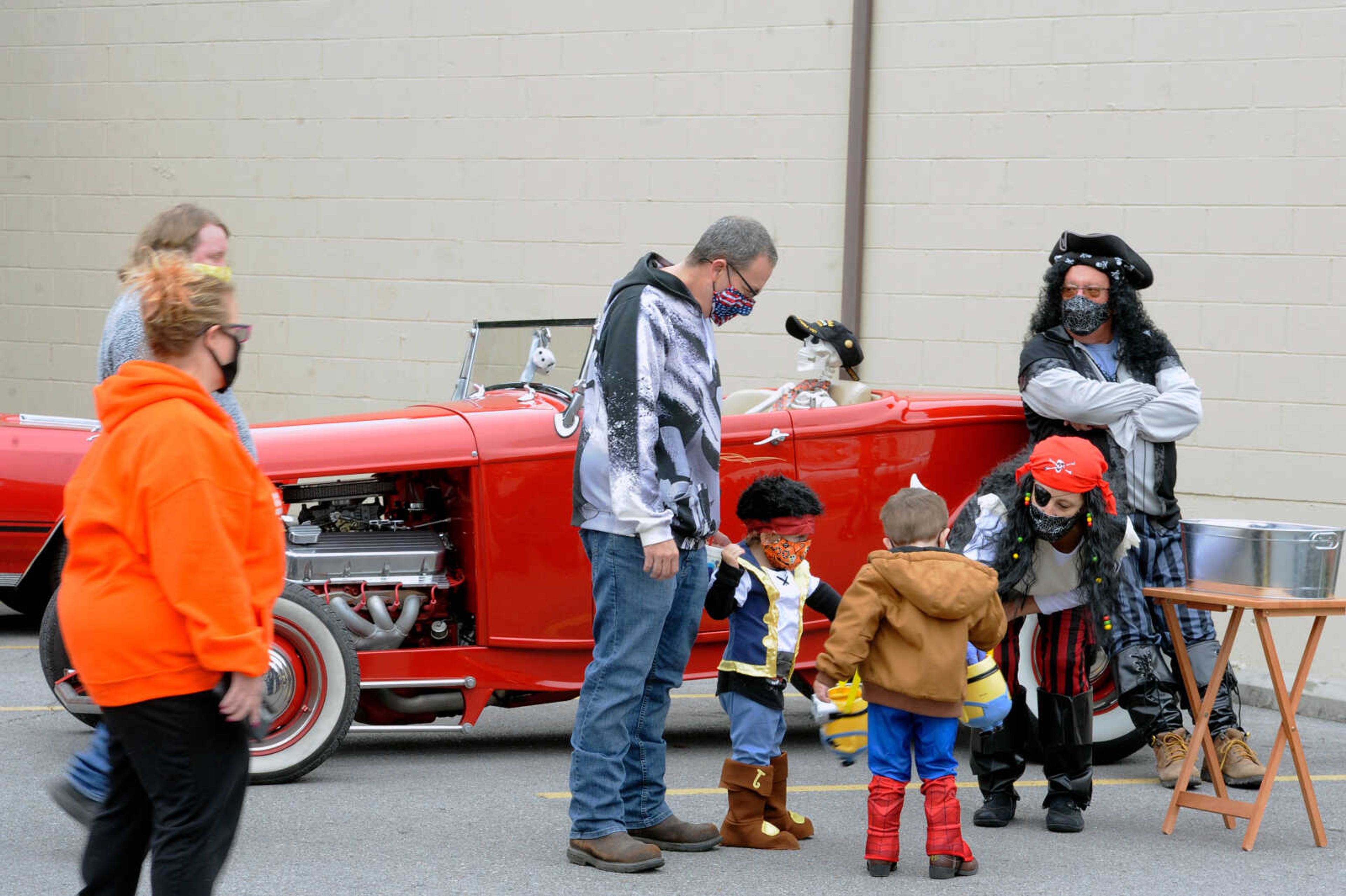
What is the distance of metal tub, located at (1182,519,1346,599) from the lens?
4.51 meters

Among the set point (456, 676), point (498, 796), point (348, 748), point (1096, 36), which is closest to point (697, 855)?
point (498, 796)

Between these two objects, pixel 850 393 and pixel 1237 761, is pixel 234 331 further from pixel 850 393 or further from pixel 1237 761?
pixel 1237 761

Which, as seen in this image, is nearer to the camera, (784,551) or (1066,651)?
(784,551)

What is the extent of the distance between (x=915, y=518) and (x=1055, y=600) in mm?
777

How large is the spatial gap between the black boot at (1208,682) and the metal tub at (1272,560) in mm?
675

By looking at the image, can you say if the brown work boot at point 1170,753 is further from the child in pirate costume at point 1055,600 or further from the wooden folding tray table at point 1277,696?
the child in pirate costume at point 1055,600

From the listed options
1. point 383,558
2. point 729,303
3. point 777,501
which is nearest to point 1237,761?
point 777,501

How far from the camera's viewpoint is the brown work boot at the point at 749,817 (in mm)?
4305

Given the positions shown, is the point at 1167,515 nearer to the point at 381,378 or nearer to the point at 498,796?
the point at 498,796

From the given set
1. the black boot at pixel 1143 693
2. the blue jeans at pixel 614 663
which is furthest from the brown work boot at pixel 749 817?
the black boot at pixel 1143 693

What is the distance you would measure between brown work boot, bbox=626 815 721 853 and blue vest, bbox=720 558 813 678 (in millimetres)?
463

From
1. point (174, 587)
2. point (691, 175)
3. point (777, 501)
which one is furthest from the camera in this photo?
point (691, 175)

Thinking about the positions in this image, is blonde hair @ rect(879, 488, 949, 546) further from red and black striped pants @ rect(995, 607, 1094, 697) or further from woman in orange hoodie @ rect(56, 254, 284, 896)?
woman in orange hoodie @ rect(56, 254, 284, 896)

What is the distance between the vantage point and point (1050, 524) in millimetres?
4512
